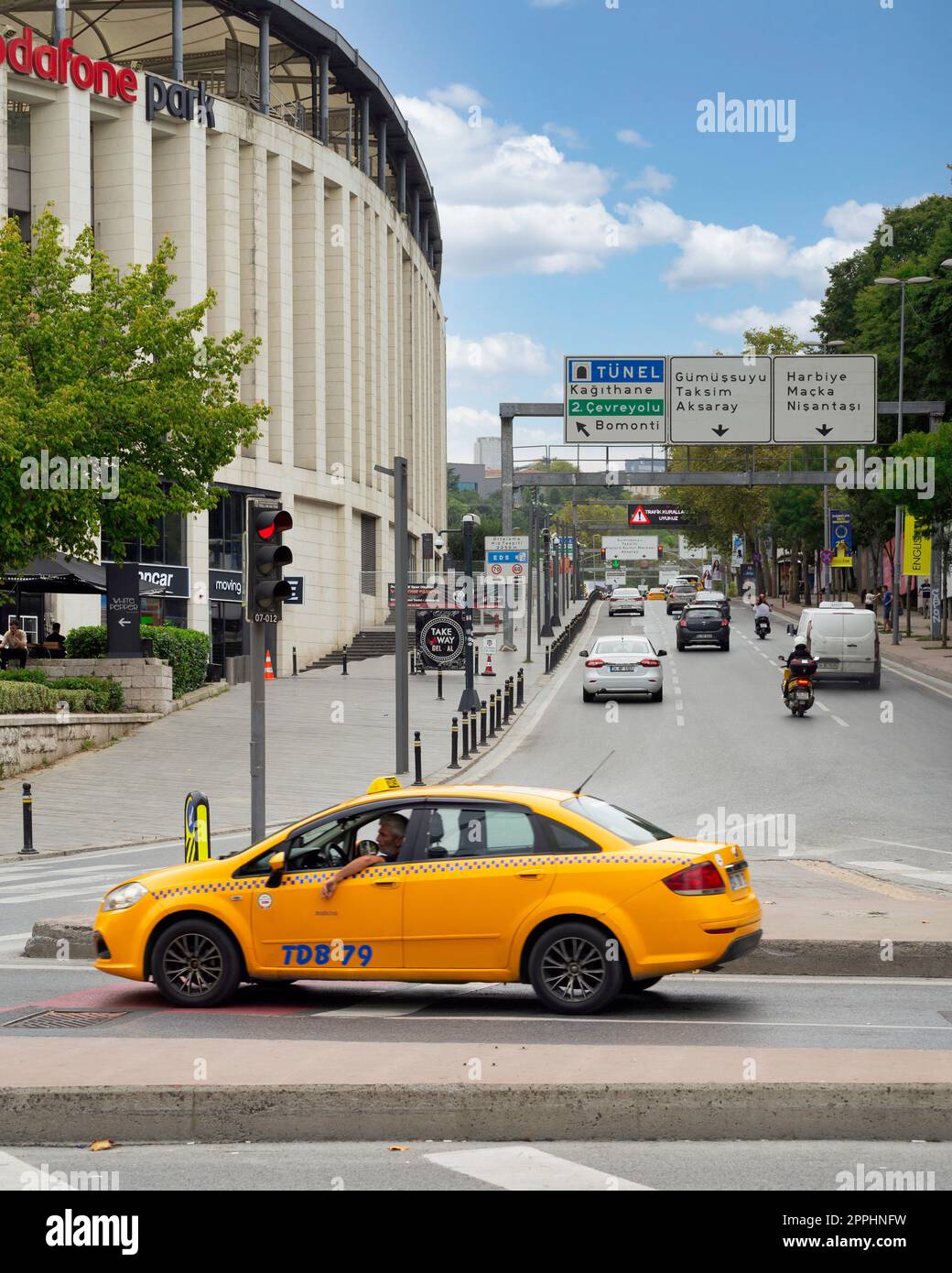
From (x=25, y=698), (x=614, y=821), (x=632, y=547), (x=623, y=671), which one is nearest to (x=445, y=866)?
(x=614, y=821)

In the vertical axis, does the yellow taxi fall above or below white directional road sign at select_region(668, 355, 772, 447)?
below

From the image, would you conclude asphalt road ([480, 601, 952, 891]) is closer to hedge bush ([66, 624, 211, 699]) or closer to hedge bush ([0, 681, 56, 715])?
hedge bush ([0, 681, 56, 715])

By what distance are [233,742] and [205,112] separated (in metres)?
27.2

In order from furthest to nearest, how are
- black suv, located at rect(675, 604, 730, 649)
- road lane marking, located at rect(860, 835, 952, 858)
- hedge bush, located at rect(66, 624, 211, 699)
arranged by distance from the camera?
black suv, located at rect(675, 604, 730, 649) → hedge bush, located at rect(66, 624, 211, 699) → road lane marking, located at rect(860, 835, 952, 858)

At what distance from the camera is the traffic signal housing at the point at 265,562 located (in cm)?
1430

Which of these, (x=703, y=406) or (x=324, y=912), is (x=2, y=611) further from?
(x=324, y=912)

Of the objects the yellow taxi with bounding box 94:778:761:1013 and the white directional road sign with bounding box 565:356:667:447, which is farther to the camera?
the white directional road sign with bounding box 565:356:667:447

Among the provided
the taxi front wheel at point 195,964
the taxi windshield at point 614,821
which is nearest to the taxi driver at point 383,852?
the taxi front wheel at point 195,964

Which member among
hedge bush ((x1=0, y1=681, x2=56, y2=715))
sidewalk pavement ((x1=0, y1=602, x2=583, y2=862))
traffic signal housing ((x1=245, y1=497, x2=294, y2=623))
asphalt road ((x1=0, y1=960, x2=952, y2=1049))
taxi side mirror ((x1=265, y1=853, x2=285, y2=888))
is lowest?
sidewalk pavement ((x1=0, y1=602, x2=583, y2=862))

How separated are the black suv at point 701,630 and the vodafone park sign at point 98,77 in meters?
23.3

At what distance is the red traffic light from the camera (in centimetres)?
1440

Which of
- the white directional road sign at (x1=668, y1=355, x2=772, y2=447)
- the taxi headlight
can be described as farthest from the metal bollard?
the white directional road sign at (x1=668, y1=355, x2=772, y2=447)

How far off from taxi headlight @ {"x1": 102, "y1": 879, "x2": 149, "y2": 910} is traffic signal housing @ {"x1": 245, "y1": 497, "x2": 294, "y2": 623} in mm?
4073

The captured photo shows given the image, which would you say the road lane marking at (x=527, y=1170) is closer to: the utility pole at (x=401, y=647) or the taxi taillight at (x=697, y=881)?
the taxi taillight at (x=697, y=881)
